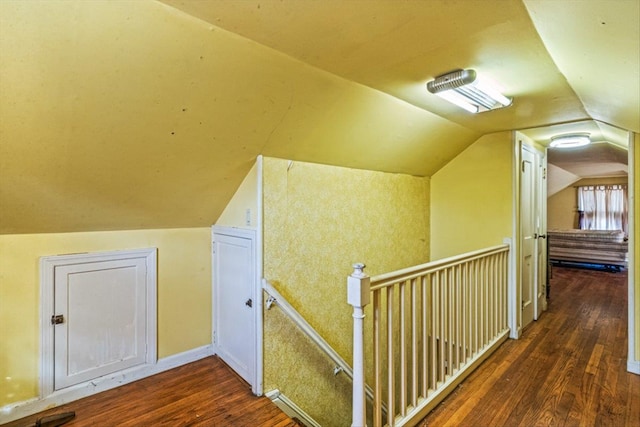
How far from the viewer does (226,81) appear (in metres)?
1.54

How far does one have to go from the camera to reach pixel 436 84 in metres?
1.82

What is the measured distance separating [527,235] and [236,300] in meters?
3.09

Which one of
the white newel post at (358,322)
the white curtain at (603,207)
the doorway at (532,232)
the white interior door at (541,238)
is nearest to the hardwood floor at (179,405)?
the white newel post at (358,322)

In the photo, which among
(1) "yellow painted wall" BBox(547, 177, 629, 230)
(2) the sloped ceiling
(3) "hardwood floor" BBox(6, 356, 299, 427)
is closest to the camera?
(2) the sloped ceiling

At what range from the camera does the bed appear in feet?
19.2

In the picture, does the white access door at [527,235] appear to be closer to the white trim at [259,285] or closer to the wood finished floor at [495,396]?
the wood finished floor at [495,396]

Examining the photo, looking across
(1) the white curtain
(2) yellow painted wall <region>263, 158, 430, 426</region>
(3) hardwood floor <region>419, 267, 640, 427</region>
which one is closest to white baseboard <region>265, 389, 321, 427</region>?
(2) yellow painted wall <region>263, 158, 430, 426</region>

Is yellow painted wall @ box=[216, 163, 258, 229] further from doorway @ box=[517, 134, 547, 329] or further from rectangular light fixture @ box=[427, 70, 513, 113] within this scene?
doorway @ box=[517, 134, 547, 329]

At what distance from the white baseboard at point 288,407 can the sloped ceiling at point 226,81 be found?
1491 mm

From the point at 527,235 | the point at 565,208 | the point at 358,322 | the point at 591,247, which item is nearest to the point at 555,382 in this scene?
the point at 527,235

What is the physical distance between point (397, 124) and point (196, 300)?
7.37 feet

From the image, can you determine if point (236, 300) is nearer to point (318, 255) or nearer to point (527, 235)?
point (318, 255)

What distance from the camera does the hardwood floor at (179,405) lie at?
6.38 feet

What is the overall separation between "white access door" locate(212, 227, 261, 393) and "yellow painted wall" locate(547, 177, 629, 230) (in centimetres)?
829
